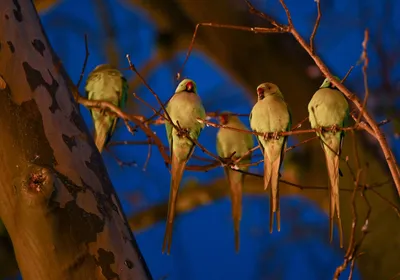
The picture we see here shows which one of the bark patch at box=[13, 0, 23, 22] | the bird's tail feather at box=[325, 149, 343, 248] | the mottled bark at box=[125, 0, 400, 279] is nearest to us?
the bird's tail feather at box=[325, 149, 343, 248]

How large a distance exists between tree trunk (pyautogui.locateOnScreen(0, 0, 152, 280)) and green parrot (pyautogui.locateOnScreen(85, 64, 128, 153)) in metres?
0.05

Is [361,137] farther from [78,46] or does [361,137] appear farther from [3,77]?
[78,46]

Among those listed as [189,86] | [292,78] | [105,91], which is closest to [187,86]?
[189,86]

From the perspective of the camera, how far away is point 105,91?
0.65 meters

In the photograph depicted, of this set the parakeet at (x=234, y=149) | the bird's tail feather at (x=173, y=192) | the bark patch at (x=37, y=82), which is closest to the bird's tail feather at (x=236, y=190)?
the parakeet at (x=234, y=149)

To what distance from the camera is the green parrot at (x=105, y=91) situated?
652 mm

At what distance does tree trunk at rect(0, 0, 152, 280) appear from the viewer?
0.52m

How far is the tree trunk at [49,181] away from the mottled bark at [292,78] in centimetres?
69

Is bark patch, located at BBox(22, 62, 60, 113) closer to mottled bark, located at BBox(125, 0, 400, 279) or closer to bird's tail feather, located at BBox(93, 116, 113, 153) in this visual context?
bird's tail feather, located at BBox(93, 116, 113, 153)

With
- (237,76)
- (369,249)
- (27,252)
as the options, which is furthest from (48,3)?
(369,249)

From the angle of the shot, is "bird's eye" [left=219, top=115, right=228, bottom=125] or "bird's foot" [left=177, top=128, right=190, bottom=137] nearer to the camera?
"bird's foot" [left=177, top=128, right=190, bottom=137]

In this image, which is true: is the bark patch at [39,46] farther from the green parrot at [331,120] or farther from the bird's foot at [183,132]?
the green parrot at [331,120]

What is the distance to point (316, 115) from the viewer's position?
1.75 ft

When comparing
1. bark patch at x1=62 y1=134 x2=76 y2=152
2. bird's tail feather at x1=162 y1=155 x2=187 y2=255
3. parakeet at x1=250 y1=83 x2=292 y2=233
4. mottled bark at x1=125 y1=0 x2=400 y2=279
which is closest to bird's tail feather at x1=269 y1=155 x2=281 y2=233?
parakeet at x1=250 y1=83 x2=292 y2=233
